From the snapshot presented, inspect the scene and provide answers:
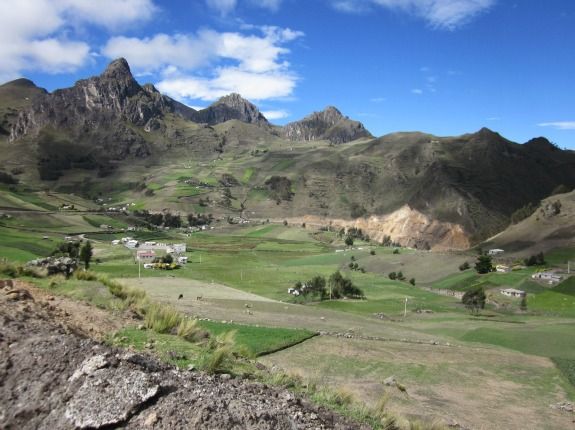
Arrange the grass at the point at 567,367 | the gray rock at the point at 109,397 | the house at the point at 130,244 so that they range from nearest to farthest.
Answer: the gray rock at the point at 109,397 < the grass at the point at 567,367 < the house at the point at 130,244

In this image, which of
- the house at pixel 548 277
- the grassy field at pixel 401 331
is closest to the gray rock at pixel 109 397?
the grassy field at pixel 401 331

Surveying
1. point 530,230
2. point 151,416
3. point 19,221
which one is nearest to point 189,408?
point 151,416

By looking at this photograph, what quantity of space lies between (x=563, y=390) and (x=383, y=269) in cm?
8608

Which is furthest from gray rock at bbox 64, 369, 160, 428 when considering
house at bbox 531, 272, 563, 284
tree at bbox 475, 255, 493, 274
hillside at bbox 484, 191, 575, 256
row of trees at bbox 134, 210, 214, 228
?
row of trees at bbox 134, 210, 214, 228

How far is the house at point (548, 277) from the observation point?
8362 cm

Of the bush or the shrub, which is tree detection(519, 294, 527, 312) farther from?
the shrub

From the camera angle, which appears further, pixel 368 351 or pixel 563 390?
pixel 368 351

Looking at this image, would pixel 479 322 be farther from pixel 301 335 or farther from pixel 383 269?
pixel 383 269

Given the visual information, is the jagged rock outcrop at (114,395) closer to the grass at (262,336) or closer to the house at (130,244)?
the grass at (262,336)

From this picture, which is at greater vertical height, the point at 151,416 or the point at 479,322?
the point at 151,416

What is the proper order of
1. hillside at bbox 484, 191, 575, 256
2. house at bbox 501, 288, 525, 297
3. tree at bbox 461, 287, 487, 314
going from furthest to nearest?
hillside at bbox 484, 191, 575, 256 → house at bbox 501, 288, 525, 297 → tree at bbox 461, 287, 487, 314

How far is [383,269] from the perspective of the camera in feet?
364

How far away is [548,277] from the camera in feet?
280

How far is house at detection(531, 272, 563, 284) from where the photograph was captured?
83625 millimetres
